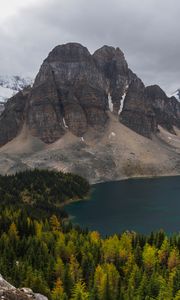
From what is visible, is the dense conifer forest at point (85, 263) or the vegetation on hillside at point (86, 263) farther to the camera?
the vegetation on hillside at point (86, 263)

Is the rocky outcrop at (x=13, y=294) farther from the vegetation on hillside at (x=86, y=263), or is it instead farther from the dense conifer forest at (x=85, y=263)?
the vegetation on hillside at (x=86, y=263)

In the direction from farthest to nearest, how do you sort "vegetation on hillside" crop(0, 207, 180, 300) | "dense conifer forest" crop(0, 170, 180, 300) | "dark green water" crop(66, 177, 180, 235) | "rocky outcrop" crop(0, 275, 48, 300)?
"dark green water" crop(66, 177, 180, 235)
"vegetation on hillside" crop(0, 207, 180, 300)
"dense conifer forest" crop(0, 170, 180, 300)
"rocky outcrop" crop(0, 275, 48, 300)

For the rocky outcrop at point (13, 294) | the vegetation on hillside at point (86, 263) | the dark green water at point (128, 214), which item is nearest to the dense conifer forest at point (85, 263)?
→ the vegetation on hillside at point (86, 263)

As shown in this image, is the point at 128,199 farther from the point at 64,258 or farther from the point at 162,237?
the point at 64,258

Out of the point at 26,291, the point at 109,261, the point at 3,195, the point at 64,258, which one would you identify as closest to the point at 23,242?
the point at 64,258

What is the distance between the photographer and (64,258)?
95812mm

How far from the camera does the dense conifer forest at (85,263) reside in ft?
221

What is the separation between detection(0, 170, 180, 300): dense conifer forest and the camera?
221ft

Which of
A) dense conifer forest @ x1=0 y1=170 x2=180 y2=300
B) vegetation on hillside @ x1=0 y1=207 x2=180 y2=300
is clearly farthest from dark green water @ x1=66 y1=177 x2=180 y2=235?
vegetation on hillside @ x1=0 y1=207 x2=180 y2=300

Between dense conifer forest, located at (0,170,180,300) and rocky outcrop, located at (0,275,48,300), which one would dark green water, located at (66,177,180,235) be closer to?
dense conifer forest, located at (0,170,180,300)

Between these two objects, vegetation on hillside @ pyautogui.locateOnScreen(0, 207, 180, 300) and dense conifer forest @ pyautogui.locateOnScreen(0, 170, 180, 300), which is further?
vegetation on hillside @ pyautogui.locateOnScreen(0, 207, 180, 300)

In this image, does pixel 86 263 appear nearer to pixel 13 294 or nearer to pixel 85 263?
pixel 85 263

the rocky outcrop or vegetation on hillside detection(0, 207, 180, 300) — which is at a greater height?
the rocky outcrop

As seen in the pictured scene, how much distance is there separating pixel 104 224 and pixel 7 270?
244ft
